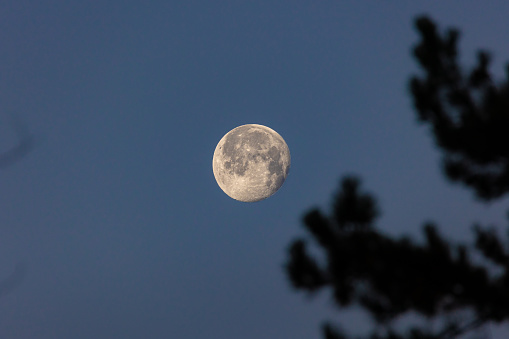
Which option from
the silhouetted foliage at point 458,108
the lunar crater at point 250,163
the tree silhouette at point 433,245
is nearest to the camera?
the tree silhouette at point 433,245

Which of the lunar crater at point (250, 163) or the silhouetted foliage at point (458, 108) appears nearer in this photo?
the silhouetted foliage at point (458, 108)

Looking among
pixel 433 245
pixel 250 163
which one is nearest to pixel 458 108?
pixel 433 245

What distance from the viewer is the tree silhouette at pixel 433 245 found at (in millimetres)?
5926

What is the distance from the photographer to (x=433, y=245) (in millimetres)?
6906

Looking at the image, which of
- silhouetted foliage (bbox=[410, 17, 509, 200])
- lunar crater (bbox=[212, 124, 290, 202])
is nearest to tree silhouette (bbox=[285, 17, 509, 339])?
silhouetted foliage (bbox=[410, 17, 509, 200])

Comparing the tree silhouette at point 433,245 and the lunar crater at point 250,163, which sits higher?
the lunar crater at point 250,163

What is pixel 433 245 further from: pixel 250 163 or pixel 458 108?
pixel 250 163

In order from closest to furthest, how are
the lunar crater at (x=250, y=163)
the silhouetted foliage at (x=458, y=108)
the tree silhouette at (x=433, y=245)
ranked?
the tree silhouette at (x=433, y=245), the silhouetted foliage at (x=458, y=108), the lunar crater at (x=250, y=163)

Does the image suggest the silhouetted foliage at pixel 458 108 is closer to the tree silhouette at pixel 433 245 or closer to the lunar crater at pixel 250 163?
the tree silhouette at pixel 433 245

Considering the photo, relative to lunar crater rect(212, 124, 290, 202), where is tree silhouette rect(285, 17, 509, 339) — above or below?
below

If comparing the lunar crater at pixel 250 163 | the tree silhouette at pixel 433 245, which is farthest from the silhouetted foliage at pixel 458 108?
the lunar crater at pixel 250 163

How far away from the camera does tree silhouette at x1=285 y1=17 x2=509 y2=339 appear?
5.93 m

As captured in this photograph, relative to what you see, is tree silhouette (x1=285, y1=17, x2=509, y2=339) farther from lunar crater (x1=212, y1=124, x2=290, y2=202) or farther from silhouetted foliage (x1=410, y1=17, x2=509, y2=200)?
lunar crater (x1=212, y1=124, x2=290, y2=202)

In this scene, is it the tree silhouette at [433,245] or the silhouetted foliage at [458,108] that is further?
the silhouetted foliage at [458,108]
